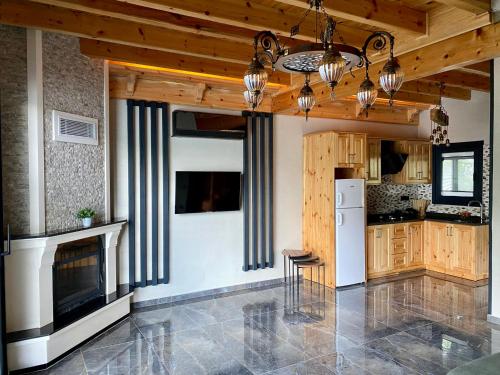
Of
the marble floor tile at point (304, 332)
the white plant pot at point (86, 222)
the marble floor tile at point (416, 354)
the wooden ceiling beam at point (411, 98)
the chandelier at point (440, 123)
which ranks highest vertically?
the wooden ceiling beam at point (411, 98)

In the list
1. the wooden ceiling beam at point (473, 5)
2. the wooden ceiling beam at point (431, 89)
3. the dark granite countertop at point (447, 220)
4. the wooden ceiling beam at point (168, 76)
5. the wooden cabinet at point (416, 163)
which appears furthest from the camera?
the wooden cabinet at point (416, 163)

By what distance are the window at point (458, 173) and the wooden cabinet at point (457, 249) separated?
2.21ft

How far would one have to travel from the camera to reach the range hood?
6.39 m

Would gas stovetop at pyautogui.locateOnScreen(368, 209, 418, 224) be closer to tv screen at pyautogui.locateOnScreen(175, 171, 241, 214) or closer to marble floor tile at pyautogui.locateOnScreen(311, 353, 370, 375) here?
tv screen at pyautogui.locateOnScreen(175, 171, 241, 214)

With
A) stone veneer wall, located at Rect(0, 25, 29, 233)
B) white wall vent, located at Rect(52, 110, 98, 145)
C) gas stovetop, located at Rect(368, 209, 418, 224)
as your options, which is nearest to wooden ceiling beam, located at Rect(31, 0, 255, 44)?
stone veneer wall, located at Rect(0, 25, 29, 233)

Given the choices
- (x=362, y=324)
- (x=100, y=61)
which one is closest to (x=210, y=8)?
(x=100, y=61)

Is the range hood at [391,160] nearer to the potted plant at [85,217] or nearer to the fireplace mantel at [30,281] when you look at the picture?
the potted plant at [85,217]

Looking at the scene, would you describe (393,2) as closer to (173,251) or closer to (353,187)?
(353,187)

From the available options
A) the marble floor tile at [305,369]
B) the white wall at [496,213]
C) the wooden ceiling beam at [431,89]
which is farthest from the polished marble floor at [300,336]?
the wooden ceiling beam at [431,89]

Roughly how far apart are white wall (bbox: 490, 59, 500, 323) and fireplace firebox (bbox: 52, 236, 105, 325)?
4.29m

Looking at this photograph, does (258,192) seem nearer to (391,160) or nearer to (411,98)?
(391,160)

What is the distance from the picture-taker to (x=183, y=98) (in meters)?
4.84

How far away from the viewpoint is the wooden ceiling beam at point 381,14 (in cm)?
276

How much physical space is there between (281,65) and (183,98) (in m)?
2.74
